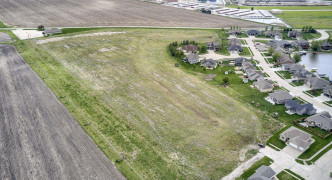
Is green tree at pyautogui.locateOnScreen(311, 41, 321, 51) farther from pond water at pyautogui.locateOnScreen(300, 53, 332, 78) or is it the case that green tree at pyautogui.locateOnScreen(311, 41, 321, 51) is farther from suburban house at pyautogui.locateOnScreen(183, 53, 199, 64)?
suburban house at pyautogui.locateOnScreen(183, 53, 199, 64)

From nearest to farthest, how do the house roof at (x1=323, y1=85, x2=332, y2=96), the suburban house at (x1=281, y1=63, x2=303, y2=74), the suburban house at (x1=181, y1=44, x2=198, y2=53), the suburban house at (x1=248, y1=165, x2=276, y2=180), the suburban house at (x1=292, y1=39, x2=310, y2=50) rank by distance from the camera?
1. the suburban house at (x1=248, y1=165, x2=276, y2=180)
2. the house roof at (x1=323, y1=85, x2=332, y2=96)
3. the suburban house at (x1=281, y1=63, x2=303, y2=74)
4. the suburban house at (x1=181, y1=44, x2=198, y2=53)
5. the suburban house at (x1=292, y1=39, x2=310, y2=50)

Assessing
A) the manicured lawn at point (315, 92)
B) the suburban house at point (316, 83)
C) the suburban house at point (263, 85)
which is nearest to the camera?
the manicured lawn at point (315, 92)

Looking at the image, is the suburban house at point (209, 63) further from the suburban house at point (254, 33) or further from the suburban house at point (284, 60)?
the suburban house at point (254, 33)

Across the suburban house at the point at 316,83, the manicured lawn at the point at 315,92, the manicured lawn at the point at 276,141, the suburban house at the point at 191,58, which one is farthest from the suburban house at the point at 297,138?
the suburban house at the point at 191,58

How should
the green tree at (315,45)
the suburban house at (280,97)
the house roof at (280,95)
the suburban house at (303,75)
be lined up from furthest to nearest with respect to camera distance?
the green tree at (315,45)
the suburban house at (303,75)
the house roof at (280,95)
the suburban house at (280,97)

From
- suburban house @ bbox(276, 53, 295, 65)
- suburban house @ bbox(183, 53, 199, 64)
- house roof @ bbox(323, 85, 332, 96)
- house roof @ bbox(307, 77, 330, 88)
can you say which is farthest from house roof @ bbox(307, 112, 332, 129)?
suburban house @ bbox(183, 53, 199, 64)

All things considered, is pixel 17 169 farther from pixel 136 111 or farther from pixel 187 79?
pixel 187 79

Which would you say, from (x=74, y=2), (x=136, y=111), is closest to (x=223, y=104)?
(x=136, y=111)
